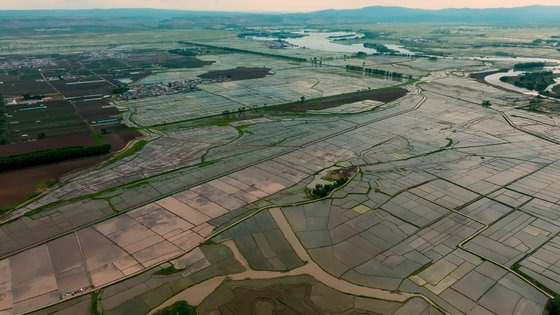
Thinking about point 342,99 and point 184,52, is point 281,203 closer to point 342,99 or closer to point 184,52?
point 342,99

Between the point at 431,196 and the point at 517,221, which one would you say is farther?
the point at 431,196

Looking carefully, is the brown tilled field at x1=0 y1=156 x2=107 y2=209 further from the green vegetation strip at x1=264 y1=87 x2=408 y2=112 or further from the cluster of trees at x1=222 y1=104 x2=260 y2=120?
the green vegetation strip at x1=264 y1=87 x2=408 y2=112

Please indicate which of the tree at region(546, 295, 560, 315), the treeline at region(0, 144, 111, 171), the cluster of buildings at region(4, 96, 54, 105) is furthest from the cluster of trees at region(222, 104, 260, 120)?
the tree at region(546, 295, 560, 315)

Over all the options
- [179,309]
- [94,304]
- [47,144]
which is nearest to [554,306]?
[179,309]

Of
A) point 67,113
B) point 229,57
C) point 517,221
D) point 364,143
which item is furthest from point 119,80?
point 517,221

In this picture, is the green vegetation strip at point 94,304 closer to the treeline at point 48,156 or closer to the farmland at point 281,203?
the farmland at point 281,203

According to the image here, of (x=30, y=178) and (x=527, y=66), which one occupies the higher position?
(x=527, y=66)

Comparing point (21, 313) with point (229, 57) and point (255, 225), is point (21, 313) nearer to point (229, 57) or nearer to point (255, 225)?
point (255, 225)
